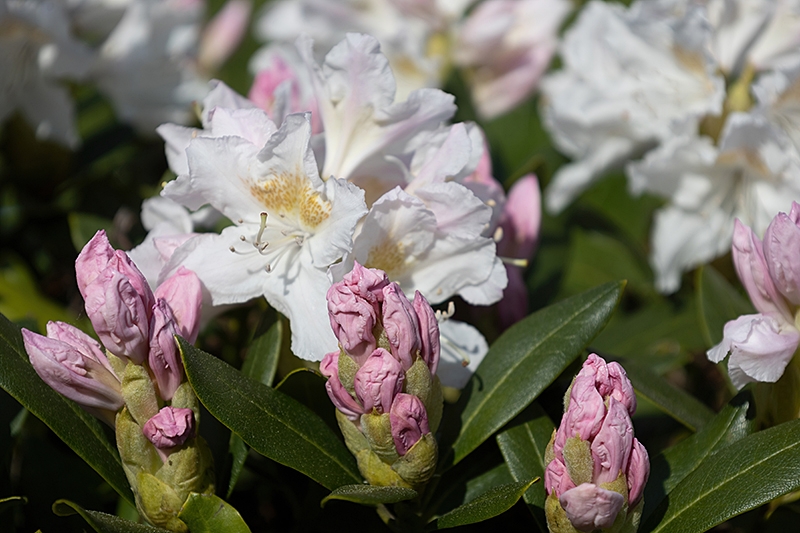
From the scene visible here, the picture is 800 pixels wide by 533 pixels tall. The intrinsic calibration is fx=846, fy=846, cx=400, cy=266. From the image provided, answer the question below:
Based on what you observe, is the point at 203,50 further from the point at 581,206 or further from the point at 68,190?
the point at 581,206

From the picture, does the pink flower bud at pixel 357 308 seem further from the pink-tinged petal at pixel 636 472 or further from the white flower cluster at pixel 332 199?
the pink-tinged petal at pixel 636 472

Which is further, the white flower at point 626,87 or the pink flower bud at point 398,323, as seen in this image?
the white flower at point 626,87

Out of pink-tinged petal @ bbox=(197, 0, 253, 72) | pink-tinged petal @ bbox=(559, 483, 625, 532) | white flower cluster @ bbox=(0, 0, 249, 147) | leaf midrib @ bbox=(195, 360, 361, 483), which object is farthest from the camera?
pink-tinged petal @ bbox=(197, 0, 253, 72)

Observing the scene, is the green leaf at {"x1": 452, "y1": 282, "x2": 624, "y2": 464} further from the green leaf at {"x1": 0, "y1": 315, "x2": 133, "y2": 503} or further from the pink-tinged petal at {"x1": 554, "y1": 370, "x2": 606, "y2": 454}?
the green leaf at {"x1": 0, "y1": 315, "x2": 133, "y2": 503}

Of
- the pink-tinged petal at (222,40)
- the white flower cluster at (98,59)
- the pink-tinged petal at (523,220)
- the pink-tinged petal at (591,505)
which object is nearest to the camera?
the pink-tinged petal at (591,505)

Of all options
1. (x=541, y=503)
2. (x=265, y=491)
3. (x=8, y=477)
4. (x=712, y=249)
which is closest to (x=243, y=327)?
(x=265, y=491)

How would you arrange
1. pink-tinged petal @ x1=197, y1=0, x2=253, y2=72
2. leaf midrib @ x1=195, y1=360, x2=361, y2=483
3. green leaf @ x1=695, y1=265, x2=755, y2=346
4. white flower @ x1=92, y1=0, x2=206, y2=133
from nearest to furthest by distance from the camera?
leaf midrib @ x1=195, y1=360, x2=361, y2=483
green leaf @ x1=695, y1=265, x2=755, y2=346
white flower @ x1=92, y1=0, x2=206, y2=133
pink-tinged petal @ x1=197, y1=0, x2=253, y2=72

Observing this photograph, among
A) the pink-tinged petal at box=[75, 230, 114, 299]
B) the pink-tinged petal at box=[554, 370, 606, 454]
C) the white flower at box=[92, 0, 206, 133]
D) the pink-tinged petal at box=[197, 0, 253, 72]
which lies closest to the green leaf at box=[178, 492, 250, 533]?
the pink-tinged petal at box=[75, 230, 114, 299]

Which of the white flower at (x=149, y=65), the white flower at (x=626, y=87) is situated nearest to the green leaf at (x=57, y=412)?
the white flower at (x=149, y=65)
